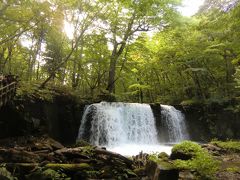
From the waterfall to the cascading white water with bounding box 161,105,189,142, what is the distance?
1764 millimetres

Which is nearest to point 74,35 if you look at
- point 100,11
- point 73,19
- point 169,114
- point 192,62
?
point 73,19

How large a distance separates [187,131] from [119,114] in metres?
6.71

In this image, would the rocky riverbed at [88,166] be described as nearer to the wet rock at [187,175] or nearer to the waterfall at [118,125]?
the wet rock at [187,175]

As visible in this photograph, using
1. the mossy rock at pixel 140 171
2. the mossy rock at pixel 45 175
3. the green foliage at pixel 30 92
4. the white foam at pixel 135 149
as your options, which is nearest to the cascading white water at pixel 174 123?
the white foam at pixel 135 149

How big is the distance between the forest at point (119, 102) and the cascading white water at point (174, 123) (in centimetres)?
9

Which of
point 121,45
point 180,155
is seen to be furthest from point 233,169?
point 121,45

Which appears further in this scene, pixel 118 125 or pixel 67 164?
pixel 118 125

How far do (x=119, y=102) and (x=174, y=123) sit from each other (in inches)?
195

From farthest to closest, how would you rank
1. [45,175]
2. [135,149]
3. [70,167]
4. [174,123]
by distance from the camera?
[174,123] < [135,149] < [70,167] < [45,175]

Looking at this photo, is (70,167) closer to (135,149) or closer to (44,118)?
(135,149)

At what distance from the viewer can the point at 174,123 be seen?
20688mm

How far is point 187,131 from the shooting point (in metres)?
21.4

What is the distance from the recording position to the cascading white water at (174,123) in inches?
798

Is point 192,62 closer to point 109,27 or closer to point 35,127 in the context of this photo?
point 109,27
